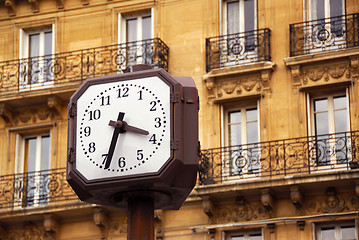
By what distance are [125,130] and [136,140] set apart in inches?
4.2

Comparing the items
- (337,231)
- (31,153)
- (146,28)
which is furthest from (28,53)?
(337,231)

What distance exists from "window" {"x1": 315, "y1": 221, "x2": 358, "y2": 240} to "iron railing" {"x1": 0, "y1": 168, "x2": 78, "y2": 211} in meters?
6.01

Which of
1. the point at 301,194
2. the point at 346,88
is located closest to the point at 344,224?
the point at 301,194

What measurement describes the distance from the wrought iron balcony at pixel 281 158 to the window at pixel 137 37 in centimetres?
289

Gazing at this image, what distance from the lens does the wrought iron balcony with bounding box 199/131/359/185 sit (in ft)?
78.0

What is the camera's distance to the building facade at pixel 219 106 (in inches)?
947

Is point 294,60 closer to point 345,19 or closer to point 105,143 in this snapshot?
point 345,19

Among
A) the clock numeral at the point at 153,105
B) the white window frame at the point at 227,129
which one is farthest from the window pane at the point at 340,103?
the clock numeral at the point at 153,105

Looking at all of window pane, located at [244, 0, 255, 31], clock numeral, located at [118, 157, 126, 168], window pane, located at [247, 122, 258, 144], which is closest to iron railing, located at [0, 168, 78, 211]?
window pane, located at [247, 122, 258, 144]

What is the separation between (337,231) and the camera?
77.9 ft

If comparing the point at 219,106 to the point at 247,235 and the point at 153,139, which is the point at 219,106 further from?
the point at 153,139

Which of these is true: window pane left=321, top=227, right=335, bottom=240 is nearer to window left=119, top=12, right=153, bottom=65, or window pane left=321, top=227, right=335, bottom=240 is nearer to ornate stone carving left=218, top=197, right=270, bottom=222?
ornate stone carving left=218, top=197, right=270, bottom=222

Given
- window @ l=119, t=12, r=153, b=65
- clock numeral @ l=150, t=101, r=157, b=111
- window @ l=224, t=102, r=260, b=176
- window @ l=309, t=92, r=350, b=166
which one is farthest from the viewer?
window @ l=119, t=12, r=153, b=65

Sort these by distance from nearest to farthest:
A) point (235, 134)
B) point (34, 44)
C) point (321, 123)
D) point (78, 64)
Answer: point (321, 123) → point (235, 134) → point (78, 64) → point (34, 44)
